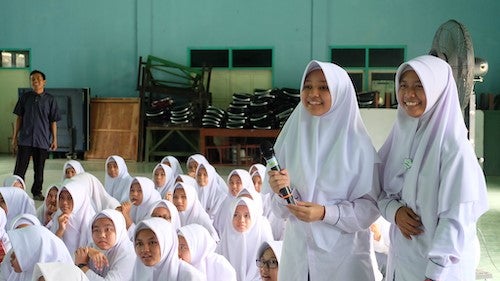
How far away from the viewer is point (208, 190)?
6.58 metres

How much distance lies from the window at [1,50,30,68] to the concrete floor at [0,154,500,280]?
1.99m

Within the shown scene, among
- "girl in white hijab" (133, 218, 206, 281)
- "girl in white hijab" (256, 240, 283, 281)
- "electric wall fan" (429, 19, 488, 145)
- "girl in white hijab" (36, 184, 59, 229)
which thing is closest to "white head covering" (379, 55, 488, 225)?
"girl in white hijab" (256, 240, 283, 281)

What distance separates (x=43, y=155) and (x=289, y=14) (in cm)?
690

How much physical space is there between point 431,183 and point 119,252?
7.91 feet

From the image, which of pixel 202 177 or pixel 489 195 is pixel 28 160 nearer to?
pixel 202 177

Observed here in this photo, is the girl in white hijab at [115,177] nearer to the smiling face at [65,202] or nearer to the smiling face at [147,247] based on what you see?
the smiling face at [65,202]

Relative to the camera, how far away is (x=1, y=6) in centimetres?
1369

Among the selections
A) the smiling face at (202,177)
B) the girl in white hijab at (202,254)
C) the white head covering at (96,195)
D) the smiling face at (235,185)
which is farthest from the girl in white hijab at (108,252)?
the smiling face at (202,177)

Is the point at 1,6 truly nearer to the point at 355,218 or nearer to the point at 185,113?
the point at 185,113

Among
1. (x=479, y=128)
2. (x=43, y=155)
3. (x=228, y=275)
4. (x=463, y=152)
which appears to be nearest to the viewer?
(x=463, y=152)

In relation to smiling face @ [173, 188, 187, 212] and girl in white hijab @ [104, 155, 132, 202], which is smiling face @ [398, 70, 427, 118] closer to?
smiling face @ [173, 188, 187, 212]

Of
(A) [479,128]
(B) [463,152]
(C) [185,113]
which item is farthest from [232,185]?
(C) [185,113]

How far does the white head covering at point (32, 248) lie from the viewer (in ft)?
10.4

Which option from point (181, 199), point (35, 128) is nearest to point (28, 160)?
point (35, 128)
